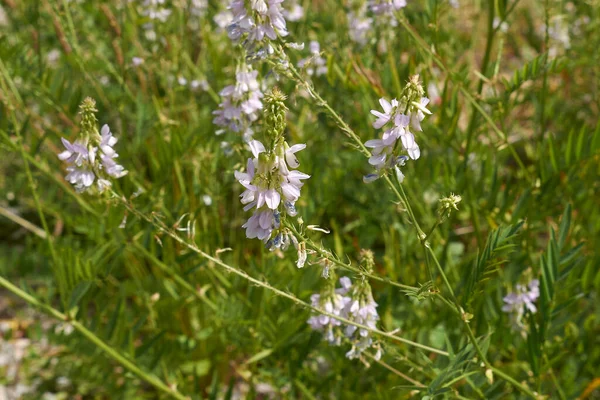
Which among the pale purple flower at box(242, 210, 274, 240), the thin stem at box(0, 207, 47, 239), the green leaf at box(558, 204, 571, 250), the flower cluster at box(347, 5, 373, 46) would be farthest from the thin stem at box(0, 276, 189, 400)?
the flower cluster at box(347, 5, 373, 46)

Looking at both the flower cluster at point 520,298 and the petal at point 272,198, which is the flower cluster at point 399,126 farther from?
the flower cluster at point 520,298

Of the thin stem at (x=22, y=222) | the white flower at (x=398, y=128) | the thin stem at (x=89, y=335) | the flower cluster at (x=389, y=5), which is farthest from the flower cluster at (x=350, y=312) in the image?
the thin stem at (x=22, y=222)

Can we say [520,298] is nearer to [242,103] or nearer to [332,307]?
[332,307]

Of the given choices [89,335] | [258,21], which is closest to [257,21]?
[258,21]

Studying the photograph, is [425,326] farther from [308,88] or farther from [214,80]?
[214,80]

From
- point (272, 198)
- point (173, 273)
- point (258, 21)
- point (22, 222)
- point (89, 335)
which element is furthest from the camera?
point (22, 222)

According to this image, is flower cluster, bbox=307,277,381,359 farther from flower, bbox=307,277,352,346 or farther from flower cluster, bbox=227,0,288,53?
flower cluster, bbox=227,0,288,53

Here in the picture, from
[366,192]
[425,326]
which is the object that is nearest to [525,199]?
[425,326]
